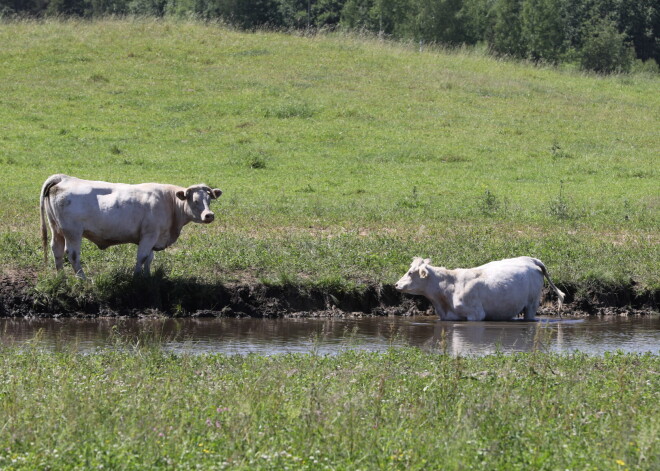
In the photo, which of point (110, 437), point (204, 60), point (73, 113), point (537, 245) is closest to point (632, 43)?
point (204, 60)

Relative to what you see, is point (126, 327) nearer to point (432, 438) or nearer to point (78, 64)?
point (432, 438)

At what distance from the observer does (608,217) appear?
2294 cm

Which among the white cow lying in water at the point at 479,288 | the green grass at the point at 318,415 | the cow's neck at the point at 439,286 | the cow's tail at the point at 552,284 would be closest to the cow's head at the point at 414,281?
the white cow lying in water at the point at 479,288

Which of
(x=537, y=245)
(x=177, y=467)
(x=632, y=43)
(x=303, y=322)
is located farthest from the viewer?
(x=632, y=43)

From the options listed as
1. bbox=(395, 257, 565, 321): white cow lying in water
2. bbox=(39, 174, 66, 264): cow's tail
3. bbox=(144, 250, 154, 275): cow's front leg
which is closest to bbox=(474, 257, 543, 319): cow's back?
bbox=(395, 257, 565, 321): white cow lying in water

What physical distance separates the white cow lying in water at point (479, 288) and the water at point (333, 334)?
13.8 inches

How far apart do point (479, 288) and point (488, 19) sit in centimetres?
7277

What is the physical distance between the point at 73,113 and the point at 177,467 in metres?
29.6

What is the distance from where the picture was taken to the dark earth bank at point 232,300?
1523 centimetres

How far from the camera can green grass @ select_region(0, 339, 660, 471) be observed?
7.09 m

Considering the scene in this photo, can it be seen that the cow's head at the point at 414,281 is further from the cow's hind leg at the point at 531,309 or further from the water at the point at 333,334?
the cow's hind leg at the point at 531,309

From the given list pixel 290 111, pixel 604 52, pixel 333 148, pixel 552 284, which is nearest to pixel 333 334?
pixel 552 284

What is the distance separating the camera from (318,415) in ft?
26.4

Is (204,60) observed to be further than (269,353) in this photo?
Yes
